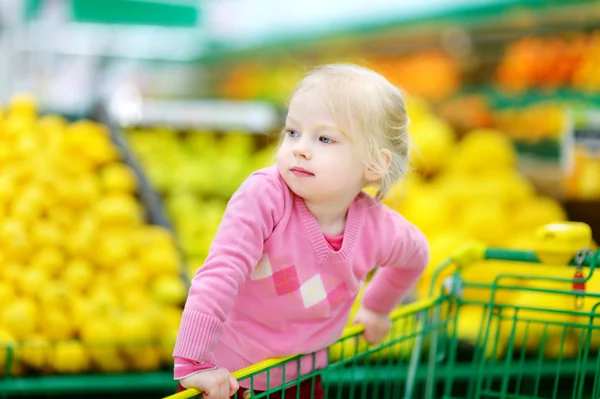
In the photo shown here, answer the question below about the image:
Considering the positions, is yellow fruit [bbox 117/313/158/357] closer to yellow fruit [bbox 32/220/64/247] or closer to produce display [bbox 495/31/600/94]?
yellow fruit [bbox 32/220/64/247]

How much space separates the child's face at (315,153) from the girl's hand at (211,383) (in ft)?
1.21

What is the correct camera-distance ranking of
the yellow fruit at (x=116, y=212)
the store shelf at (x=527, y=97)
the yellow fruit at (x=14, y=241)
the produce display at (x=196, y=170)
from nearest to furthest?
1. the yellow fruit at (x=14, y=241)
2. the yellow fruit at (x=116, y=212)
3. the produce display at (x=196, y=170)
4. the store shelf at (x=527, y=97)

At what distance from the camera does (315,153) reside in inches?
55.4

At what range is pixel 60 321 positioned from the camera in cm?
241

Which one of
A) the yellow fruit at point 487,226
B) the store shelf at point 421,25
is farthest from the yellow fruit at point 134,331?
the store shelf at point 421,25

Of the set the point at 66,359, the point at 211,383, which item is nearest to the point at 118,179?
the point at 66,359

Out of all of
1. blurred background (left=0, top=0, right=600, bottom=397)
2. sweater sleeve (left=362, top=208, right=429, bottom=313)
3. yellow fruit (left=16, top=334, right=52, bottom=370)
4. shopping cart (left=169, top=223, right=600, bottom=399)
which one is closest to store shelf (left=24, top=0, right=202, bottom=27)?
blurred background (left=0, top=0, right=600, bottom=397)

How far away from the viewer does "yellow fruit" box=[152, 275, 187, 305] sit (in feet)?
8.81

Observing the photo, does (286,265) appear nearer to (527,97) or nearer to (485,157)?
(485,157)

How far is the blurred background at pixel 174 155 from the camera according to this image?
2.43 m

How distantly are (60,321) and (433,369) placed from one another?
3.83 ft

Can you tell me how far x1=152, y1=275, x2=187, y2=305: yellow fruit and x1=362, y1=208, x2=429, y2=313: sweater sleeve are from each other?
1.10 m

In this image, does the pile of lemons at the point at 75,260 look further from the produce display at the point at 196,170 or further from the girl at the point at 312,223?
the girl at the point at 312,223

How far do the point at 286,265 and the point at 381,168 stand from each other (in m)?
0.25
